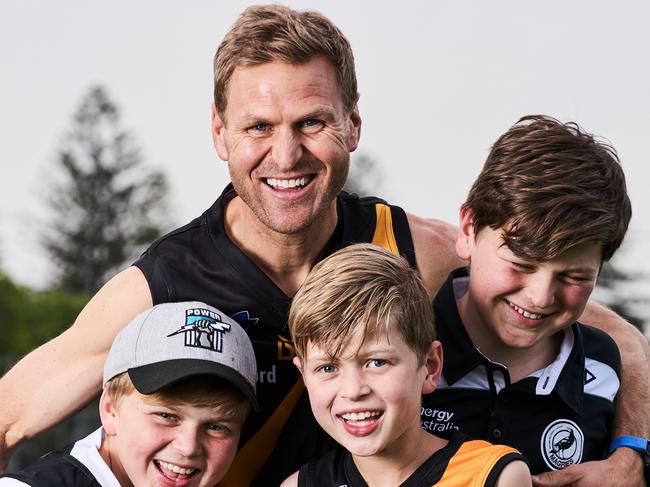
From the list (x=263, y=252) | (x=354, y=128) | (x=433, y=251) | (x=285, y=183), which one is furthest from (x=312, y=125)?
(x=433, y=251)

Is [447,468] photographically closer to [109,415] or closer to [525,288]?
[525,288]

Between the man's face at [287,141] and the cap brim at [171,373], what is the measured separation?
2.84 feet

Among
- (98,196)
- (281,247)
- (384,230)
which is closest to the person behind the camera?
(281,247)

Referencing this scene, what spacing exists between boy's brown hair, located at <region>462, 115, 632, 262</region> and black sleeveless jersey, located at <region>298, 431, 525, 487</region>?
2.71 feet

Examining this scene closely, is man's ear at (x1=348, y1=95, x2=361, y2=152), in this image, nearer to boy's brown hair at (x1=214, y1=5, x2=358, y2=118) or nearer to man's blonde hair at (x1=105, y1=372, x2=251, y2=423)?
boy's brown hair at (x1=214, y1=5, x2=358, y2=118)

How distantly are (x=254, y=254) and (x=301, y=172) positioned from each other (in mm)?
495

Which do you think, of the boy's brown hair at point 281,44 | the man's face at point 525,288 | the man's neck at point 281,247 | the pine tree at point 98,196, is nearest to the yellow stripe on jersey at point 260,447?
the man's neck at point 281,247

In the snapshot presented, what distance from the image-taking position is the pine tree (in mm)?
49844

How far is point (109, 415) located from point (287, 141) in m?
1.38

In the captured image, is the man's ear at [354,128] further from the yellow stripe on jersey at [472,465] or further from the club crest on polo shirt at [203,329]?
the yellow stripe on jersey at [472,465]

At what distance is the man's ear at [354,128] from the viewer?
5255 mm

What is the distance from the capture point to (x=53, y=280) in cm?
4906

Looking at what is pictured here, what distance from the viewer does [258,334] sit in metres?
5.14

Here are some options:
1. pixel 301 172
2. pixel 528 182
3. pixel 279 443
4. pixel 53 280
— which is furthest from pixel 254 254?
pixel 53 280
